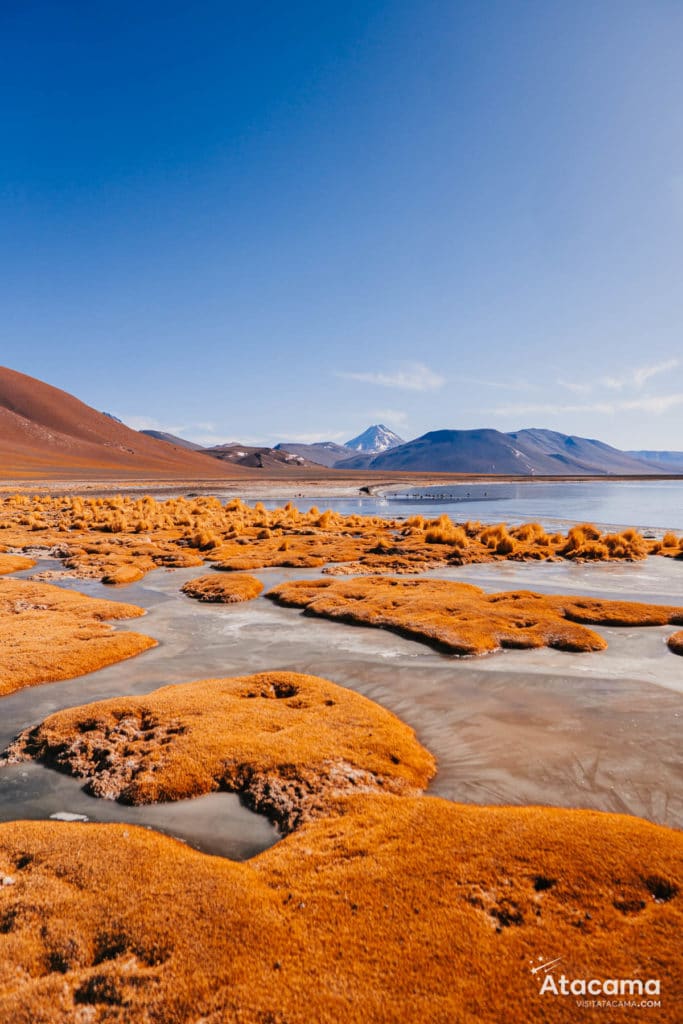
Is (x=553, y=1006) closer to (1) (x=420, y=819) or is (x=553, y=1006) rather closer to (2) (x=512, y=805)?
(1) (x=420, y=819)

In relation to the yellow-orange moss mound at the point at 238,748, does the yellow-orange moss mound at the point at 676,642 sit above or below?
above

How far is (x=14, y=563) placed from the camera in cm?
3197

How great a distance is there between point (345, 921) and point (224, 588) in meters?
20.6

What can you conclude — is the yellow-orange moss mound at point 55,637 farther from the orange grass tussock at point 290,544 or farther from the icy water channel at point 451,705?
the orange grass tussock at point 290,544

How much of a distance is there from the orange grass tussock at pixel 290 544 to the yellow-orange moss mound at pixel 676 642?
1580cm

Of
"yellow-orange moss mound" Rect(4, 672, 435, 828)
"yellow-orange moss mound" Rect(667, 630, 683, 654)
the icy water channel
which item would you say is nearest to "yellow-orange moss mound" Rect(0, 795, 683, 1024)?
the icy water channel

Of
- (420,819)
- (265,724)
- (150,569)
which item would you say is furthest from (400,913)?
(150,569)

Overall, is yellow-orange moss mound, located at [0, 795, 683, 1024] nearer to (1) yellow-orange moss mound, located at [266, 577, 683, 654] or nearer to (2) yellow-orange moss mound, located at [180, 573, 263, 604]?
(1) yellow-orange moss mound, located at [266, 577, 683, 654]

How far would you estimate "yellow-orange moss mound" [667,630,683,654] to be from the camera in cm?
1716

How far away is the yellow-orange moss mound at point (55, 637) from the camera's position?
48.6 ft

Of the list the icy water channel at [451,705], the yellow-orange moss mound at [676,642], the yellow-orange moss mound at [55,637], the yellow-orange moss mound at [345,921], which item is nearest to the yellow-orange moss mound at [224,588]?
the icy water channel at [451,705]

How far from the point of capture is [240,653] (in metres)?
17.2

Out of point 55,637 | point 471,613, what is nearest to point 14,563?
point 55,637

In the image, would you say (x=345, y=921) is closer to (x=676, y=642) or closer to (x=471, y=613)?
(x=471, y=613)
